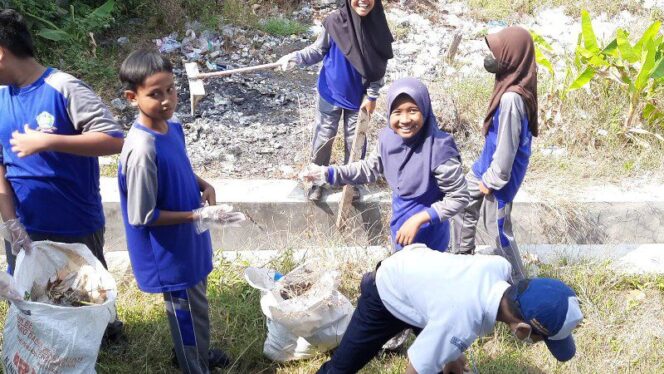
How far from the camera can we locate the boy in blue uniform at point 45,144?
2.49 meters

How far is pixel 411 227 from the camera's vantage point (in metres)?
2.95

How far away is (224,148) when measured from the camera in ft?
16.4

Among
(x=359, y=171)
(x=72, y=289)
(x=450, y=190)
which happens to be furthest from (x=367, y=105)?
(x=72, y=289)

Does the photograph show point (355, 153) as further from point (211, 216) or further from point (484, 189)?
point (211, 216)

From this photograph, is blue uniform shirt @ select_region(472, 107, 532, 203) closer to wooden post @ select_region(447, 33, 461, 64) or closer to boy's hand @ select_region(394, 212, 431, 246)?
boy's hand @ select_region(394, 212, 431, 246)

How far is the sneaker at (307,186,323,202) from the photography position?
13.9 ft

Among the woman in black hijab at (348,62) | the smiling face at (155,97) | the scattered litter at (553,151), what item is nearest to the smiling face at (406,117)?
the smiling face at (155,97)

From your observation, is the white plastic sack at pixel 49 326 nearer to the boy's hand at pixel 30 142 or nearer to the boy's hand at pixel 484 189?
the boy's hand at pixel 30 142

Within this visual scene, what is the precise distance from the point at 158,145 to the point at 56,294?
0.79 meters

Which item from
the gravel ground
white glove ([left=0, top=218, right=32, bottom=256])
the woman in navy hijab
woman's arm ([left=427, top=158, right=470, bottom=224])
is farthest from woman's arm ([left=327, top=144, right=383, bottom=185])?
the gravel ground

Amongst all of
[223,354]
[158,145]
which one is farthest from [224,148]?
[158,145]

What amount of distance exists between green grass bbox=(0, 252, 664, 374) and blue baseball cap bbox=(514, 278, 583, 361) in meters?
1.06

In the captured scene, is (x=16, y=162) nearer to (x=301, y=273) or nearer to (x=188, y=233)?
(x=188, y=233)

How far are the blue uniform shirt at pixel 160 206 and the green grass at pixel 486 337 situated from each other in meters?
0.67
